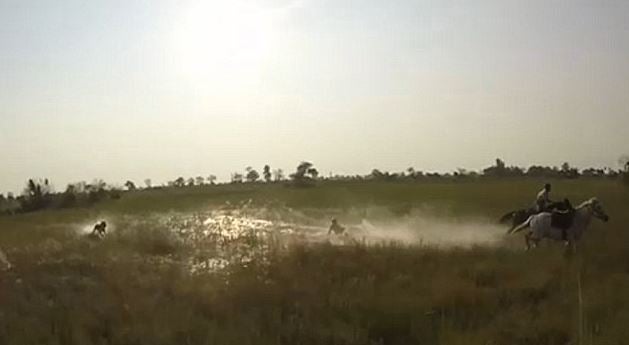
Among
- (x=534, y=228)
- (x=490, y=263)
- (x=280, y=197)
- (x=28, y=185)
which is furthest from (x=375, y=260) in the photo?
(x=28, y=185)

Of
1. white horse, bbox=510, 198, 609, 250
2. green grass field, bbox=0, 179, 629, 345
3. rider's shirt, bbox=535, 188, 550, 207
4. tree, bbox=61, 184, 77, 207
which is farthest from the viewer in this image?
tree, bbox=61, 184, 77, 207

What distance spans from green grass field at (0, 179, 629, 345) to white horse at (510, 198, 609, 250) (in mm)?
578

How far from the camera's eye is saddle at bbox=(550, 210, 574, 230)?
24.2 m

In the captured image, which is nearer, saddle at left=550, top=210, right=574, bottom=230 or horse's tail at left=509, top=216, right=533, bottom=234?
saddle at left=550, top=210, right=574, bottom=230

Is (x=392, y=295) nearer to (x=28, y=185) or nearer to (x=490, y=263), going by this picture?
(x=490, y=263)

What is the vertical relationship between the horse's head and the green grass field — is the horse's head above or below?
above

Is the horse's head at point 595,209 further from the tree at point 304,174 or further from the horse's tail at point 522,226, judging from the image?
the tree at point 304,174

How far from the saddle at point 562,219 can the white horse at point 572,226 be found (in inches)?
3.2

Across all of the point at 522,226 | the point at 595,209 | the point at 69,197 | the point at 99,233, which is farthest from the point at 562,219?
the point at 69,197

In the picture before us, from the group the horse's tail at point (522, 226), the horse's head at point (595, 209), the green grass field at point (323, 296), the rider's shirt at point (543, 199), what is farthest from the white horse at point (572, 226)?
the rider's shirt at point (543, 199)

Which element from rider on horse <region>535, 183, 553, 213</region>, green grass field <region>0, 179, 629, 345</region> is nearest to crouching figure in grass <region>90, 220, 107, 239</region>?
green grass field <region>0, 179, 629, 345</region>

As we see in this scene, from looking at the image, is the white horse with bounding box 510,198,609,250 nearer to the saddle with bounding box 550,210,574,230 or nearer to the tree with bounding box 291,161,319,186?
the saddle with bounding box 550,210,574,230

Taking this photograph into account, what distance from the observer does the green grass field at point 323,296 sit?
1252 centimetres

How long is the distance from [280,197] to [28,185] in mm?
23631
